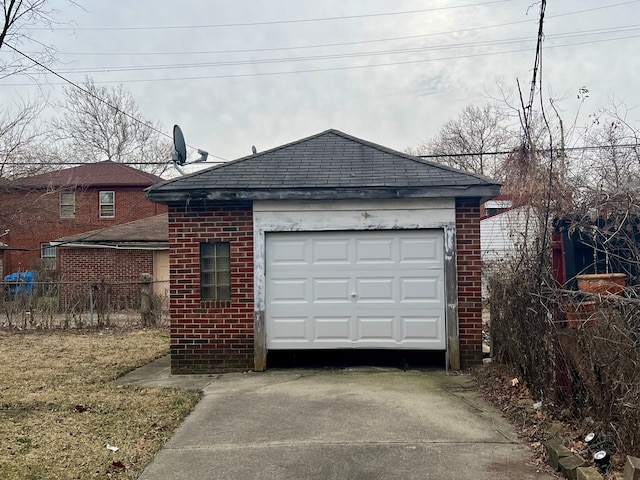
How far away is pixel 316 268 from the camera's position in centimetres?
797

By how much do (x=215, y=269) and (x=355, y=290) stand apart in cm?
213

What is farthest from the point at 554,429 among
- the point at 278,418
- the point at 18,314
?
the point at 18,314

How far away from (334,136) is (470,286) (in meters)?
3.98

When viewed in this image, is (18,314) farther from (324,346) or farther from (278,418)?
(278,418)

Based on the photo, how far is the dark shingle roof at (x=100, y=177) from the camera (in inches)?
1047

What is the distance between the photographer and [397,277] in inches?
310

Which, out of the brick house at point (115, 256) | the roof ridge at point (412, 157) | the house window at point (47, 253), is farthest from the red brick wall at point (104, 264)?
the roof ridge at point (412, 157)

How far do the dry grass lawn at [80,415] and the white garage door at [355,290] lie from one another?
1965 mm

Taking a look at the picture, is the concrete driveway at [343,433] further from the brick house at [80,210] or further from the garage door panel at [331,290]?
the brick house at [80,210]

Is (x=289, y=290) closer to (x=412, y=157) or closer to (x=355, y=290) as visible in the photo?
(x=355, y=290)

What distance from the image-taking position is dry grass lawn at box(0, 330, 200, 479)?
4449mm

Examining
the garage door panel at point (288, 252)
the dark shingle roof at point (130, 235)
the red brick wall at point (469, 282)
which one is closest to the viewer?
the red brick wall at point (469, 282)

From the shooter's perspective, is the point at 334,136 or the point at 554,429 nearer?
the point at 554,429

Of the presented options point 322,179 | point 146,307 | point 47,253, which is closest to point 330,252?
point 322,179
